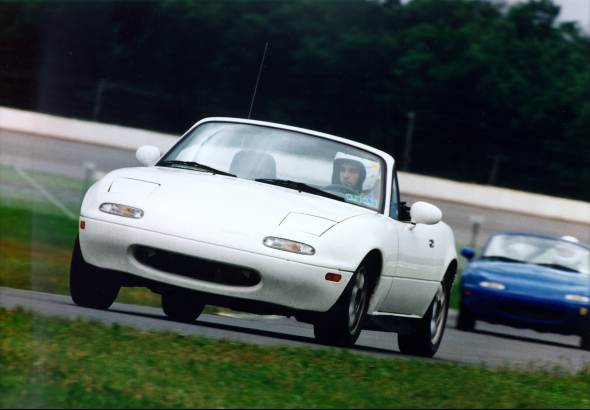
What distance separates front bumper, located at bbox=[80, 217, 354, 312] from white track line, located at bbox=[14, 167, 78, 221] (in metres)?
16.2

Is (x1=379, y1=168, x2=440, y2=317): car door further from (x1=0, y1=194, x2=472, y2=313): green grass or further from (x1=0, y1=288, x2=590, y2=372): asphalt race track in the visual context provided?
(x1=0, y1=194, x2=472, y2=313): green grass

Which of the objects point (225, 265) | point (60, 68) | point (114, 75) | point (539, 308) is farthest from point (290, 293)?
point (60, 68)

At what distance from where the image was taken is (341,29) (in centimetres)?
2736

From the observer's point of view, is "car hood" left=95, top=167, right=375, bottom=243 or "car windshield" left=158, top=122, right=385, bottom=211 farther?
"car windshield" left=158, top=122, right=385, bottom=211

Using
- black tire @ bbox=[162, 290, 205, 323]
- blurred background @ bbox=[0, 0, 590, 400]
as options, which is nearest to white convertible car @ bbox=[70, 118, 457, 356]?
Answer: black tire @ bbox=[162, 290, 205, 323]

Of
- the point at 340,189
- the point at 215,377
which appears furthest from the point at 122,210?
the point at 215,377

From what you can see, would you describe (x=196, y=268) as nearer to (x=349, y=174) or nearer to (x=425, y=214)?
(x=349, y=174)

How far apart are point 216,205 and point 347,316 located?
3.40ft

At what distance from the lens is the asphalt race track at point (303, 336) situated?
866 cm

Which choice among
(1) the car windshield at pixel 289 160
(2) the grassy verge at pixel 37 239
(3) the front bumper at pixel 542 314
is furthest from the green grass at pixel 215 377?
(3) the front bumper at pixel 542 314

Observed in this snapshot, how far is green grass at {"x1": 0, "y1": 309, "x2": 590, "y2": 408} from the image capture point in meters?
5.52

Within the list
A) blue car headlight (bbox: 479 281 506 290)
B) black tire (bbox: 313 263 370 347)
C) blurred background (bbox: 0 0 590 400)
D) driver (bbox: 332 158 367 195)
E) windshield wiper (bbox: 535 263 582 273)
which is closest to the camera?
black tire (bbox: 313 263 370 347)

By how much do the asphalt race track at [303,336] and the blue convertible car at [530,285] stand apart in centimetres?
25

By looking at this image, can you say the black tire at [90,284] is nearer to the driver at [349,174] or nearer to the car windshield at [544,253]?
the driver at [349,174]
